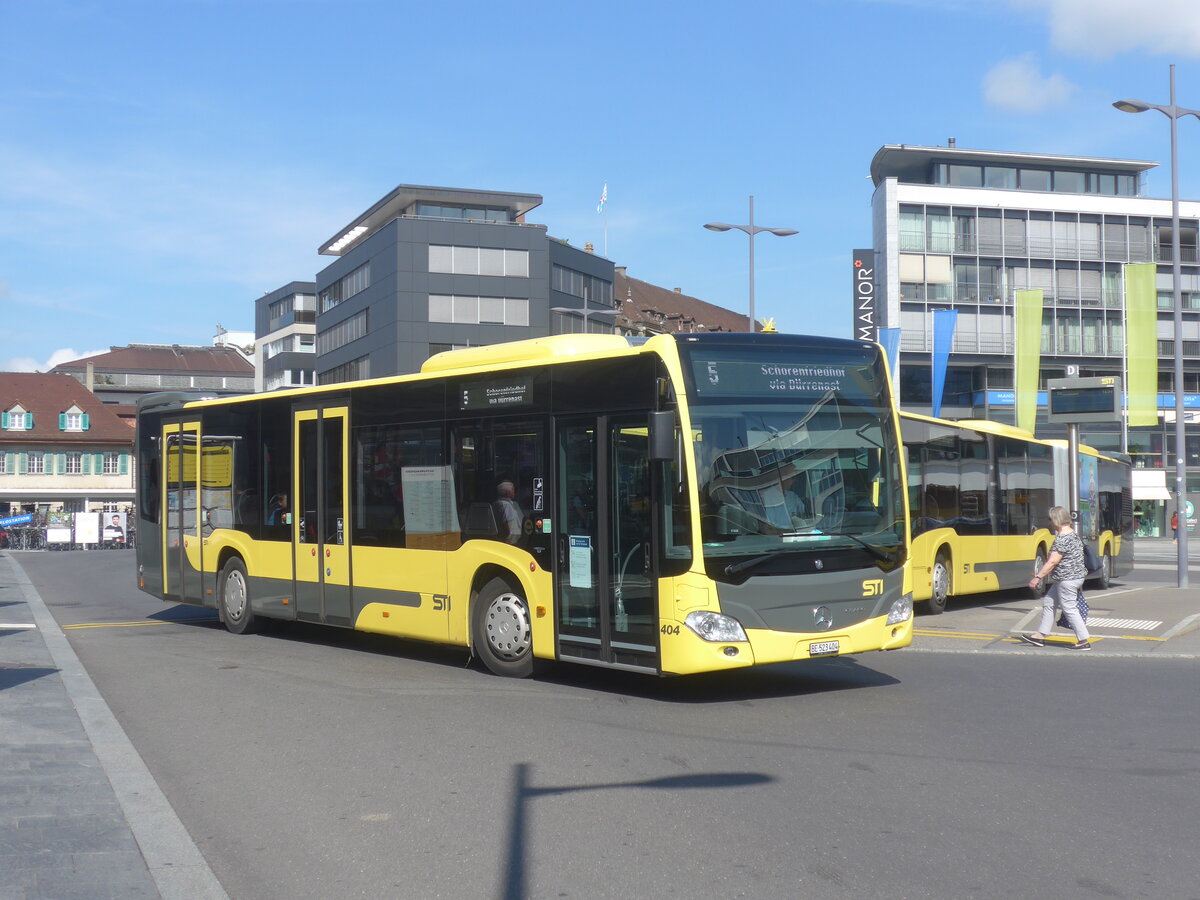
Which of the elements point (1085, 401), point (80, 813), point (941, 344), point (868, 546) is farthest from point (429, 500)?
point (941, 344)

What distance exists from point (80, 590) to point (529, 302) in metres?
49.5

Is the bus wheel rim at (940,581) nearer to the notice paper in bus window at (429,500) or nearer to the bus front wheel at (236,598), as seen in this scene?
the notice paper in bus window at (429,500)

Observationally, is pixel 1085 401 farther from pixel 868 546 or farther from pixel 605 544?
pixel 605 544

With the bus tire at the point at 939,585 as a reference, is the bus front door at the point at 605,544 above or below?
above

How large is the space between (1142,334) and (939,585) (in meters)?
16.9

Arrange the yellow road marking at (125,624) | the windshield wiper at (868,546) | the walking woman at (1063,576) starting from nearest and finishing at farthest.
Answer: the windshield wiper at (868,546) < the walking woman at (1063,576) < the yellow road marking at (125,624)

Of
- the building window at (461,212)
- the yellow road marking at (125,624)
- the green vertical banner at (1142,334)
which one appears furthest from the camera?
the building window at (461,212)

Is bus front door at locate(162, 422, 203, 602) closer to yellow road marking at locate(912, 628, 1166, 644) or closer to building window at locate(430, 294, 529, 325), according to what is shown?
yellow road marking at locate(912, 628, 1166, 644)

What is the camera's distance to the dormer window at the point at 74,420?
88688mm

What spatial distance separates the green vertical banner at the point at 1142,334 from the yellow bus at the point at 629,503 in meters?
23.6

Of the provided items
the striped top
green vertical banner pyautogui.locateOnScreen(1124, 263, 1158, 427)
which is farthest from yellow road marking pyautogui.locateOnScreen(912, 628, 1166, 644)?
green vertical banner pyautogui.locateOnScreen(1124, 263, 1158, 427)

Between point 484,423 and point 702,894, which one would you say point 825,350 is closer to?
point 484,423

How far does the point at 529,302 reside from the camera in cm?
7469

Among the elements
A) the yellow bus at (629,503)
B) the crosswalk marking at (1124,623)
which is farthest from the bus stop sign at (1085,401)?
the yellow bus at (629,503)
